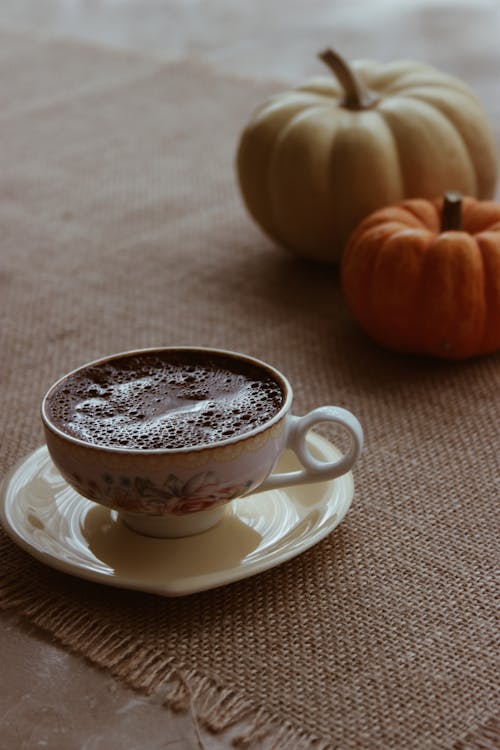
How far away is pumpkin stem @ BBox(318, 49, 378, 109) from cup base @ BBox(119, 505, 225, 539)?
2.22 feet

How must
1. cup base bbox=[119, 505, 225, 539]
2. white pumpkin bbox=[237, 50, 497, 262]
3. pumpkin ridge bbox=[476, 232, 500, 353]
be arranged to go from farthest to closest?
white pumpkin bbox=[237, 50, 497, 262] → pumpkin ridge bbox=[476, 232, 500, 353] → cup base bbox=[119, 505, 225, 539]

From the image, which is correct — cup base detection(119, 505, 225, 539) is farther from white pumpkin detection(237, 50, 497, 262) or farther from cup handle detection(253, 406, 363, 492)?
white pumpkin detection(237, 50, 497, 262)

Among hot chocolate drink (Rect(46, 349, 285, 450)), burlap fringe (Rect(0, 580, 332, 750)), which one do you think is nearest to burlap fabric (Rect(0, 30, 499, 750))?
burlap fringe (Rect(0, 580, 332, 750))

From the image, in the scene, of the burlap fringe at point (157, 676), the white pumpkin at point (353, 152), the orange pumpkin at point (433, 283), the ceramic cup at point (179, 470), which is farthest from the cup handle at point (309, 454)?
the white pumpkin at point (353, 152)

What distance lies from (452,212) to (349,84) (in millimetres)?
262

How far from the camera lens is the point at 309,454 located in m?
0.73

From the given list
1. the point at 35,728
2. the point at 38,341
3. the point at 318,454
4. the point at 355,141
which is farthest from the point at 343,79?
the point at 35,728

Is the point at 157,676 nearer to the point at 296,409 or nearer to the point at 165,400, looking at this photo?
the point at 165,400

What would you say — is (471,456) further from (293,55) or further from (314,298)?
(293,55)

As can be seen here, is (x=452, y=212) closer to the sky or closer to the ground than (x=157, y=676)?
closer to the sky

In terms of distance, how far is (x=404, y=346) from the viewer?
106 cm

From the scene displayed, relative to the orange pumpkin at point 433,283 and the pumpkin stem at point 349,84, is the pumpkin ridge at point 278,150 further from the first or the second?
the orange pumpkin at point 433,283

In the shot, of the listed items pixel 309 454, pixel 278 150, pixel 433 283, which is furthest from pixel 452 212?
pixel 309 454

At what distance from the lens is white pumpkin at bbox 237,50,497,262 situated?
119cm
